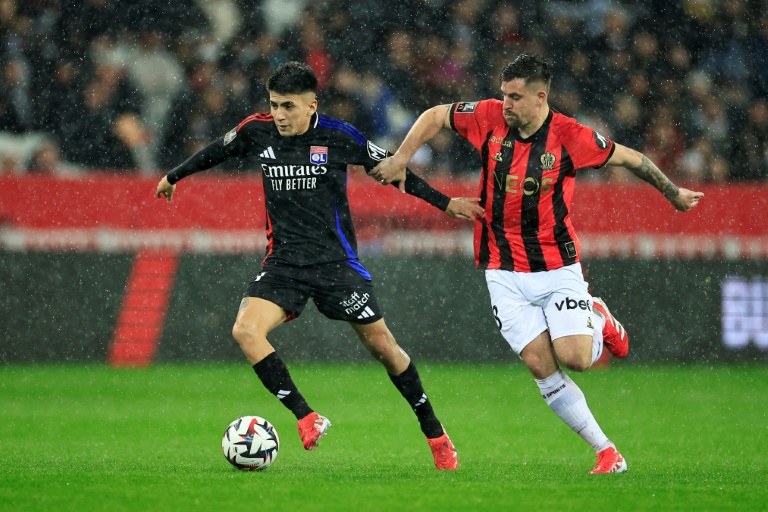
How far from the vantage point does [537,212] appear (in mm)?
6539

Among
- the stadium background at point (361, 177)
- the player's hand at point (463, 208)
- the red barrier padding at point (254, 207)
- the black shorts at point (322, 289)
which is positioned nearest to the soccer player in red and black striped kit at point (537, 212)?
the player's hand at point (463, 208)

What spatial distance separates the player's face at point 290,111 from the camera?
21.0 ft

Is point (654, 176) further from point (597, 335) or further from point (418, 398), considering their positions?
point (418, 398)

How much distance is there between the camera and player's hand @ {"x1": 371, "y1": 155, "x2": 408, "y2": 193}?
6422 mm

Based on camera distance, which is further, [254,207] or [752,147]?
[752,147]

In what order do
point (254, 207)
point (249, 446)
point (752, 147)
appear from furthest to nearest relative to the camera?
point (752, 147)
point (254, 207)
point (249, 446)

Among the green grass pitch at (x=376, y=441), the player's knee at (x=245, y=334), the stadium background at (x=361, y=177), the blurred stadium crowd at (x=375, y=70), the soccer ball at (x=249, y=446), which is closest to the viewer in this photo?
the green grass pitch at (x=376, y=441)

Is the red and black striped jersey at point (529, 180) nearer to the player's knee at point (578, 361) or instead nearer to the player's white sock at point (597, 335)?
the player's white sock at point (597, 335)

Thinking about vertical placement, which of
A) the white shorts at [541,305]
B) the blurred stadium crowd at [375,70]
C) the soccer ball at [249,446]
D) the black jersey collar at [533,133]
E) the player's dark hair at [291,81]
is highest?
the blurred stadium crowd at [375,70]

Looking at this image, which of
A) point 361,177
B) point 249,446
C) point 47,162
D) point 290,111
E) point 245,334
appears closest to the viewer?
point 249,446

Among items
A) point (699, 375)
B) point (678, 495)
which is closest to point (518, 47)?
point (699, 375)

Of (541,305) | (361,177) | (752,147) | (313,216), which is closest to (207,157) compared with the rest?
(313,216)

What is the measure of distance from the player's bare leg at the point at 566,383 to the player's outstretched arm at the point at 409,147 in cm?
111

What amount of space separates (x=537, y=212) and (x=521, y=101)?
1.97 ft
